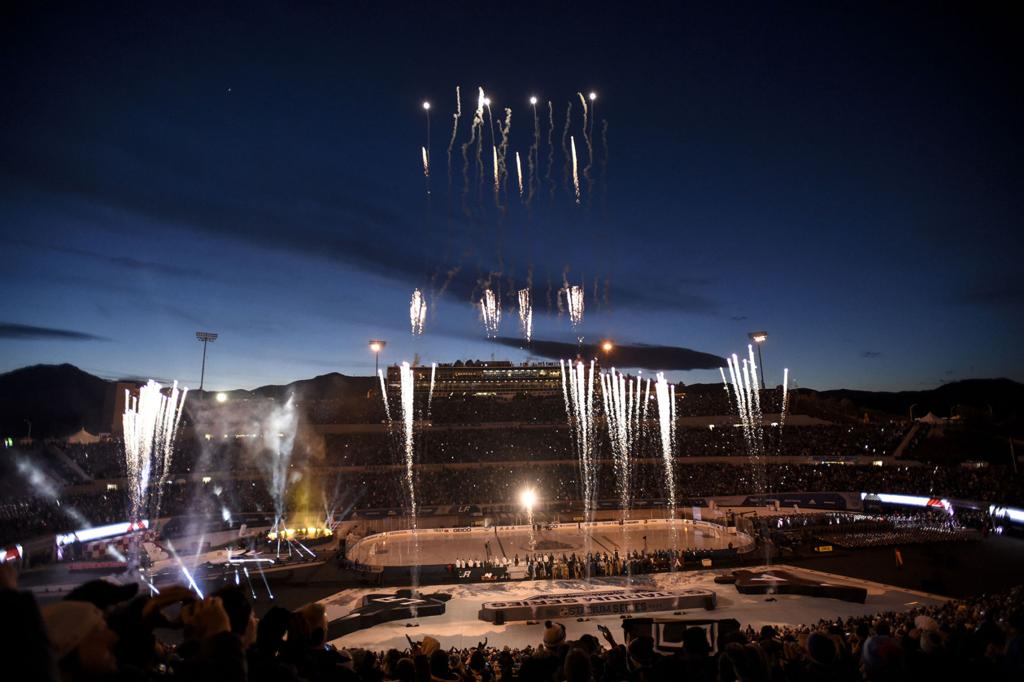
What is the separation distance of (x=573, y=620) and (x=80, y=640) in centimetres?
1896

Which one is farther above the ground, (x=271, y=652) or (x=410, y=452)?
(x=271, y=652)

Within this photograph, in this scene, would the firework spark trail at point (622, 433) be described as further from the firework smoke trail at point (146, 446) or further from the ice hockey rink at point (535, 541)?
the firework smoke trail at point (146, 446)

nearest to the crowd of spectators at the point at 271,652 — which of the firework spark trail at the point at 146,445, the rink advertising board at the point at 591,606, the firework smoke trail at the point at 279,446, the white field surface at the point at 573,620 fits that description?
the white field surface at the point at 573,620

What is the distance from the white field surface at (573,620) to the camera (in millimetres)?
17344

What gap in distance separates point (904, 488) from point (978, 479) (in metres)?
4.00

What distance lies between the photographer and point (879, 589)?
21.3 m

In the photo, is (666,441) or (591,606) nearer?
(591,606)

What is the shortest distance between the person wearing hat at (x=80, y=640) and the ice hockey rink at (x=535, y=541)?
90.1ft

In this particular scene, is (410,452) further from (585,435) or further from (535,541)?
(535,541)

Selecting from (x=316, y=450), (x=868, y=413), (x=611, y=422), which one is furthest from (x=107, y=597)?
(x=868, y=413)

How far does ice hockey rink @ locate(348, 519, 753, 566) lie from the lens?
96.6 ft

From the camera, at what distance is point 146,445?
4359 cm

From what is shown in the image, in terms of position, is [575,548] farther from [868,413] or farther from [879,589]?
[868,413]

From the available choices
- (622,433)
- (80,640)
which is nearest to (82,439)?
(622,433)
